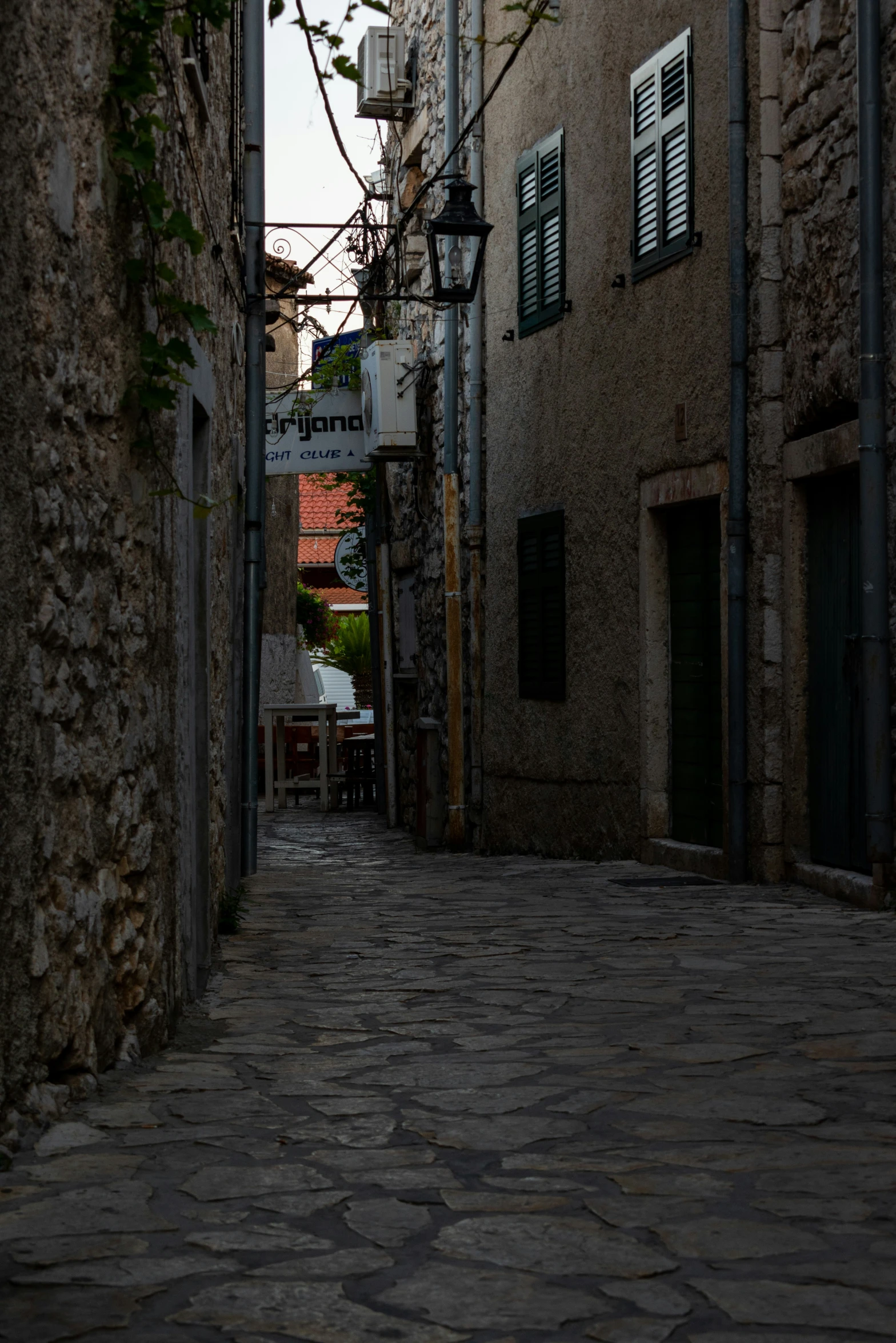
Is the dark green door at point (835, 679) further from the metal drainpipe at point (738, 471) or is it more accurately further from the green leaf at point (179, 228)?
the green leaf at point (179, 228)

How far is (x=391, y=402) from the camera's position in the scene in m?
13.5

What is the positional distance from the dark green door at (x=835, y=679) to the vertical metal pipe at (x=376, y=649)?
26.7ft

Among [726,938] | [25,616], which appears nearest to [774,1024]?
[726,938]

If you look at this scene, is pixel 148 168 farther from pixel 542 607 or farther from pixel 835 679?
pixel 542 607

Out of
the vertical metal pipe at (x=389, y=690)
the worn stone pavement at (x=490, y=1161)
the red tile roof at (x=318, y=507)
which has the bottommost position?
the worn stone pavement at (x=490, y=1161)

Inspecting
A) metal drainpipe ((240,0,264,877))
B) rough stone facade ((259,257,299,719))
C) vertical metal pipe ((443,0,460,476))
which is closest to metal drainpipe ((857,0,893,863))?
metal drainpipe ((240,0,264,877))

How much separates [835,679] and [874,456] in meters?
→ 1.21

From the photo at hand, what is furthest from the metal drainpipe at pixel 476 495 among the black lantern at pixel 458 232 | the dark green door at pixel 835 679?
the dark green door at pixel 835 679

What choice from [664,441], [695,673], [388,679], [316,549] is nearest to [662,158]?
[664,441]

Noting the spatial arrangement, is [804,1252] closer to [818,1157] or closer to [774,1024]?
[818,1157]

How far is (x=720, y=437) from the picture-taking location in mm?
8648

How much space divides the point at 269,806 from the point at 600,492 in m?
7.77

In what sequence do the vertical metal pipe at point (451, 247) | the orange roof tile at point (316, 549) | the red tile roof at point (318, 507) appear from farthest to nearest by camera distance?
the red tile roof at point (318, 507)
the orange roof tile at point (316, 549)
the vertical metal pipe at point (451, 247)

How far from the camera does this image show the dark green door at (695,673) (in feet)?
29.3
